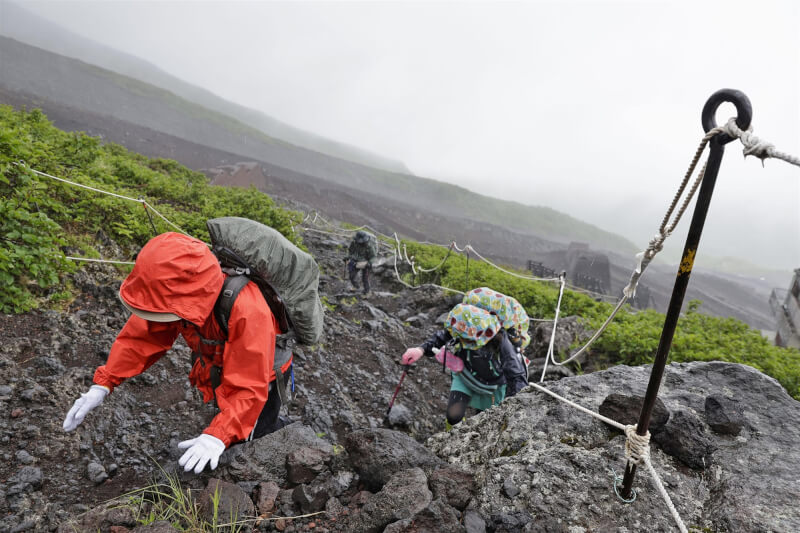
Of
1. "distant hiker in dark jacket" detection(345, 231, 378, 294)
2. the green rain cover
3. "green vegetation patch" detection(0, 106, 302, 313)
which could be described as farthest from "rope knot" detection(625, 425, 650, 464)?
"distant hiker in dark jacket" detection(345, 231, 378, 294)

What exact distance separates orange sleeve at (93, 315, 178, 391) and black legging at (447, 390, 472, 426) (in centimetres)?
287

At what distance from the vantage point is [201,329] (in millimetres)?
2432

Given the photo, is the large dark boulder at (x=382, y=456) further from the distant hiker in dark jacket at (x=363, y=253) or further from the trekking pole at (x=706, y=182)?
the distant hiker in dark jacket at (x=363, y=253)

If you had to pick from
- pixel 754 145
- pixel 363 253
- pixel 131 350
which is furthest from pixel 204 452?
pixel 363 253

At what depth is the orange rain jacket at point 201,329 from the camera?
194 centimetres

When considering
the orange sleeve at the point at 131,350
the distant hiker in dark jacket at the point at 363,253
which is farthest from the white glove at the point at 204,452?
the distant hiker in dark jacket at the point at 363,253

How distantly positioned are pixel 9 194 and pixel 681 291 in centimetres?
578

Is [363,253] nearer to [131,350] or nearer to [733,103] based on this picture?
[131,350]

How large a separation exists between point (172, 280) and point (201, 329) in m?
0.61

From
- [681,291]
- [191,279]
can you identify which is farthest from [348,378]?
[681,291]

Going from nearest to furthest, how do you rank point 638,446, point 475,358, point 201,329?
point 638,446 → point 201,329 → point 475,358

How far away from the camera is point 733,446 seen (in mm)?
2018

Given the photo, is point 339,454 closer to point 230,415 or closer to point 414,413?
point 230,415

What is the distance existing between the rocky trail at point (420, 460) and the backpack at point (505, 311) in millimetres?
964
